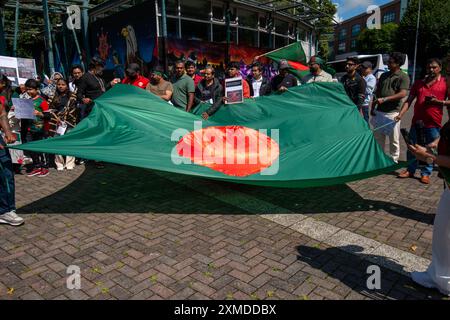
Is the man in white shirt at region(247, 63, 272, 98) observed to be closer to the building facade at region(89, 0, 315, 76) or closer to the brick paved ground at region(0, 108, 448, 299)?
the brick paved ground at region(0, 108, 448, 299)

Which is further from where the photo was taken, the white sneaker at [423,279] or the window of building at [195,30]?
the window of building at [195,30]

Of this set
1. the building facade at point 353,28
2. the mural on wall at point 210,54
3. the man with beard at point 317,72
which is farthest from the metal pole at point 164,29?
the building facade at point 353,28

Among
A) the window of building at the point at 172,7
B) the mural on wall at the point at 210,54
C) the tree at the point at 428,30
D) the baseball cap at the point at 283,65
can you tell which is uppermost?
the tree at the point at 428,30

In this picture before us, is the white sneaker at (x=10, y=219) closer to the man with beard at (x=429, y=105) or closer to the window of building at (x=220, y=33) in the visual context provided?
the man with beard at (x=429, y=105)

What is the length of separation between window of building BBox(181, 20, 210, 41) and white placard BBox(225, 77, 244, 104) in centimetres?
954

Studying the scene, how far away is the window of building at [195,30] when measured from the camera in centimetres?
Result: 1548

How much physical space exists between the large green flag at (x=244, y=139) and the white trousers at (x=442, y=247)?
5.10 feet

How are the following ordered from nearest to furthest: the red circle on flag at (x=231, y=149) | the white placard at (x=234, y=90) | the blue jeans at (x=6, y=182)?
the blue jeans at (x=6, y=182), the red circle on flag at (x=231, y=149), the white placard at (x=234, y=90)

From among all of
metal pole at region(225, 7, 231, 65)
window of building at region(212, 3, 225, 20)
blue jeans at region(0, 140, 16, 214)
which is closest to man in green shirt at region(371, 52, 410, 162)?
blue jeans at region(0, 140, 16, 214)

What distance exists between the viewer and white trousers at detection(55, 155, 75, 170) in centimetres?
690

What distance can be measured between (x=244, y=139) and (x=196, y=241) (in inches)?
77.4
